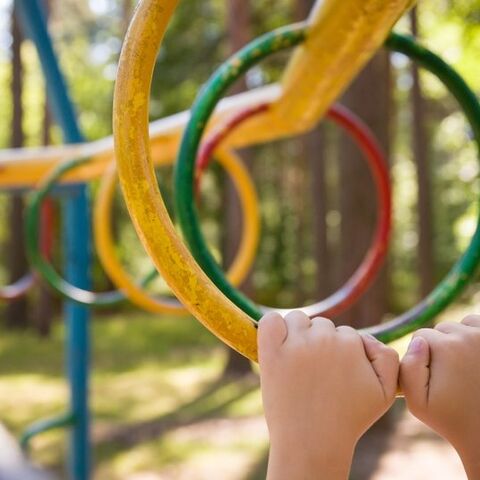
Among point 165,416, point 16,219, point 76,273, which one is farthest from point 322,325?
point 16,219

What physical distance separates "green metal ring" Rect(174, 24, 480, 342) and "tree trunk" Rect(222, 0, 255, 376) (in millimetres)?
4704

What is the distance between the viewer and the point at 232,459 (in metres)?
4.10

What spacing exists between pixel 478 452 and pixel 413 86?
669 cm

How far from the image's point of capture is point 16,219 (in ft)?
28.9

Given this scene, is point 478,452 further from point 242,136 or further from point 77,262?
point 77,262

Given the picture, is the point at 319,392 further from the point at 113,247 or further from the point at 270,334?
the point at 113,247

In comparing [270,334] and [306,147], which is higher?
[270,334]

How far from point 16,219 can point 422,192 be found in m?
5.18

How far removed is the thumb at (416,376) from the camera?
610 millimetres

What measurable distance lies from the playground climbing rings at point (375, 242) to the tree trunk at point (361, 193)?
2832 mm

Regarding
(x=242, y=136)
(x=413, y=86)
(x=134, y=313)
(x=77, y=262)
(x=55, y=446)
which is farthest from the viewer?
(x=134, y=313)

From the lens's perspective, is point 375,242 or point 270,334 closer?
point 270,334

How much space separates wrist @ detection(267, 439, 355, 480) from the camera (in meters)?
0.58

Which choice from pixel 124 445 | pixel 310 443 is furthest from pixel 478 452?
pixel 124 445
